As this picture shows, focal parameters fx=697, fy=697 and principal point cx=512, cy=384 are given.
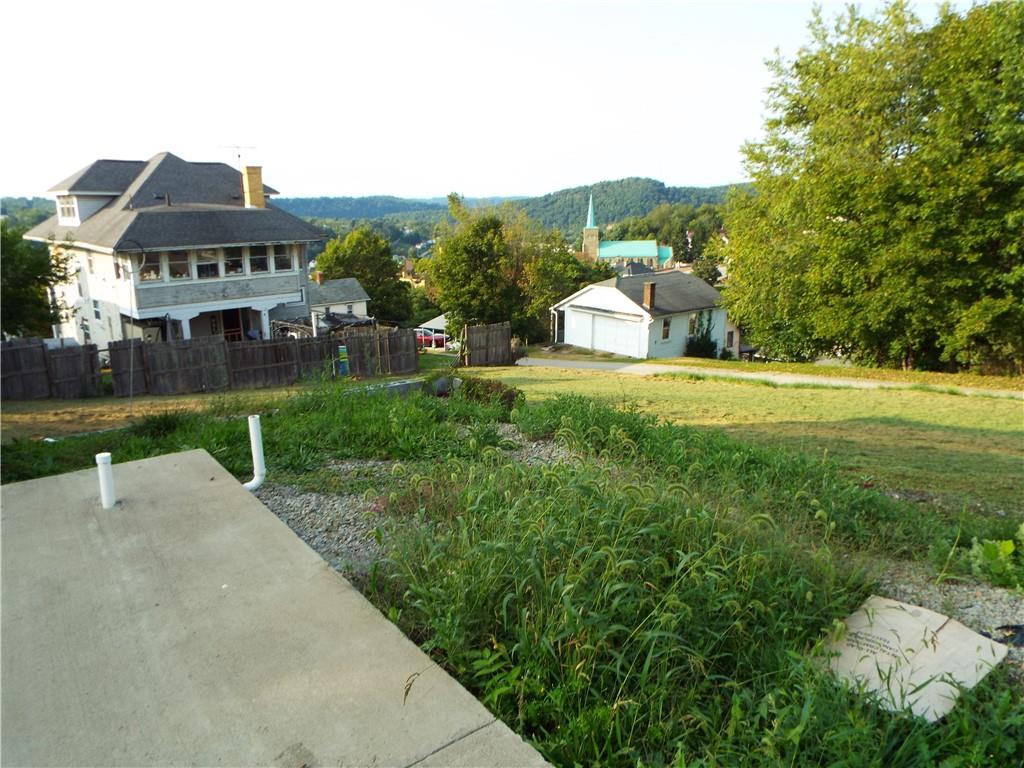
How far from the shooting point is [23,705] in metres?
2.94

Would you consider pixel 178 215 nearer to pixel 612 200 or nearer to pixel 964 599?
pixel 964 599

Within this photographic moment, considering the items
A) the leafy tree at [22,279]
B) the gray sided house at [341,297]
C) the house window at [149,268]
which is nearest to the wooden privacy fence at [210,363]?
the leafy tree at [22,279]

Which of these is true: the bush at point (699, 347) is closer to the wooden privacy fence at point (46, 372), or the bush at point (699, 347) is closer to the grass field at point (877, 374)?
the grass field at point (877, 374)

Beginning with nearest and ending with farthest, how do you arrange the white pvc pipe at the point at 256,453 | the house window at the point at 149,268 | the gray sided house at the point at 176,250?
the white pvc pipe at the point at 256,453
the house window at the point at 149,268
the gray sided house at the point at 176,250

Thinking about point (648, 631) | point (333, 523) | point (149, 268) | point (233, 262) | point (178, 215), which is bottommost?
point (333, 523)

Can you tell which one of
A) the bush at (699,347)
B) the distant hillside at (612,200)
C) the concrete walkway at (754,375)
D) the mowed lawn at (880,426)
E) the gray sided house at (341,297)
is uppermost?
the distant hillside at (612,200)

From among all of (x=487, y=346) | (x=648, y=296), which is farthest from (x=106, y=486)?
(x=648, y=296)

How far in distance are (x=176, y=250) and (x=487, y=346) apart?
38.2 ft

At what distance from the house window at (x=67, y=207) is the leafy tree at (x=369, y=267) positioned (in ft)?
71.4

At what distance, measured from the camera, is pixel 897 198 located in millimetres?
20734

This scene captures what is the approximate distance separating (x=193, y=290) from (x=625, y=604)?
23534 mm

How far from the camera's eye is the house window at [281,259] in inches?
1016

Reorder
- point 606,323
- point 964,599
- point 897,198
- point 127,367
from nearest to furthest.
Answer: point 964,599
point 127,367
point 897,198
point 606,323

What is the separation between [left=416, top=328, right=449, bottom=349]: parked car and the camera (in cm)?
4561
